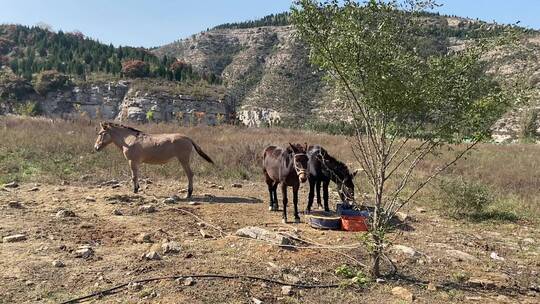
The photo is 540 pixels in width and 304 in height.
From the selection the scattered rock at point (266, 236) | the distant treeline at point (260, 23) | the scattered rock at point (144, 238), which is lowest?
the scattered rock at point (144, 238)

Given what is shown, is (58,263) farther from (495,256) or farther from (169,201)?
Answer: (495,256)

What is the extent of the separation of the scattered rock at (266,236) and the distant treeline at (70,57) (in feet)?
Answer: 197

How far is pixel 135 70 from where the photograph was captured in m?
64.4

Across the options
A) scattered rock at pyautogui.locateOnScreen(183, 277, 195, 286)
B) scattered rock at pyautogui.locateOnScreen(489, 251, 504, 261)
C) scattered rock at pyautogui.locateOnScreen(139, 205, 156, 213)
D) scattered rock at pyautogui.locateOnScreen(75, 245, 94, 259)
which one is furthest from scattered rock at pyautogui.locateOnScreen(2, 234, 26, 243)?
scattered rock at pyautogui.locateOnScreen(489, 251, 504, 261)

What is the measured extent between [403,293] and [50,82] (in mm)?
60769

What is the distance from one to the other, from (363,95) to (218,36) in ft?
385

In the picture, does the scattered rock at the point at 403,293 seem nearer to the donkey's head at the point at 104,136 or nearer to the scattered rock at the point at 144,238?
the scattered rock at the point at 144,238

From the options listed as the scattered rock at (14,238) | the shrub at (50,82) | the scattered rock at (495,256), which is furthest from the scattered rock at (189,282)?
the shrub at (50,82)

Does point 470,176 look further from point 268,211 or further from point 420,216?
point 268,211

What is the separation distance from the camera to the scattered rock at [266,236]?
725 cm

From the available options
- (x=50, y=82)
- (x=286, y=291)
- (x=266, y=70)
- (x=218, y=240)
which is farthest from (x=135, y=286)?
(x=266, y=70)

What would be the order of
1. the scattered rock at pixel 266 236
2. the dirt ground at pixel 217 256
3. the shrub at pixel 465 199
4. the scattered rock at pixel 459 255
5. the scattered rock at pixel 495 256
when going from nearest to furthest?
the dirt ground at pixel 217 256, the scattered rock at pixel 266 236, the scattered rock at pixel 459 255, the scattered rock at pixel 495 256, the shrub at pixel 465 199

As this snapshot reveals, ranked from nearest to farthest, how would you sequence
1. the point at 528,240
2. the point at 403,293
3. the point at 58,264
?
the point at 403,293, the point at 58,264, the point at 528,240

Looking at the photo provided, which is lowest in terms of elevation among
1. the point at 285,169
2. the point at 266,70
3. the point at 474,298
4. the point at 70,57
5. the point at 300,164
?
the point at 474,298
